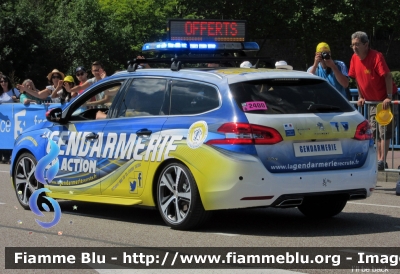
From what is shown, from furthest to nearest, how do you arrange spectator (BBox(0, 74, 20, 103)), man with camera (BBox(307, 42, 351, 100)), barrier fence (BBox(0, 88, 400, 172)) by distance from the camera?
spectator (BBox(0, 74, 20, 103)) < barrier fence (BBox(0, 88, 400, 172)) < man with camera (BBox(307, 42, 351, 100))

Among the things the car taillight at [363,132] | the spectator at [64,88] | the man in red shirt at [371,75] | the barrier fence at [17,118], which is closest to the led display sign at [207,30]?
the spectator at [64,88]

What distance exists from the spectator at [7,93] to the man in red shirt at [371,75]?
28.6 ft

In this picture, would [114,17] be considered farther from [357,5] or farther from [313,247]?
[313,247]

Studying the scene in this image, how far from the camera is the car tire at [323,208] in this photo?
9547 mm

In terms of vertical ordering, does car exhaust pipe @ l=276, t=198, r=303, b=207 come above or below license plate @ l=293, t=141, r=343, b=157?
below

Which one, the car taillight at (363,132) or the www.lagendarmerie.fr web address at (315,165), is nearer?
the www.lagendarmerie.fr web address at (315,165)

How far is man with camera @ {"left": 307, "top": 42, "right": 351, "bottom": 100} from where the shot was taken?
1272 cm

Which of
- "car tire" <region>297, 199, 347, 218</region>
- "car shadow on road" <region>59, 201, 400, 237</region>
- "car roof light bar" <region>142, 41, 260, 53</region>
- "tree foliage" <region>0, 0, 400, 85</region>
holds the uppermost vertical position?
"tree foliage" <region>0, 0, 400, 85</region>

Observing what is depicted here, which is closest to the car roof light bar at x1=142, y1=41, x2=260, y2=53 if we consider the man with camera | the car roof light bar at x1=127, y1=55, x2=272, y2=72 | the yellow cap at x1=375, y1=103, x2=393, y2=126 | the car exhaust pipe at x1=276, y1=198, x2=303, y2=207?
the car roof light bar at x1=127, y1=55, x2=272, y2=72

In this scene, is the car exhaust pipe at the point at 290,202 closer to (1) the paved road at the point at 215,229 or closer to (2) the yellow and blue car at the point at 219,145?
(2) the yellow and blue car at the point at 219,145

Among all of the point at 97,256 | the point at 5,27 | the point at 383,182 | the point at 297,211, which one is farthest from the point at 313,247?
the point at 5,27

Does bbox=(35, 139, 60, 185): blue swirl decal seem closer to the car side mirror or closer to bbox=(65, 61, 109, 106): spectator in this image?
the car side mirror

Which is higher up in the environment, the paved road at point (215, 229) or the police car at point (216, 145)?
the police car at point (216, 145)

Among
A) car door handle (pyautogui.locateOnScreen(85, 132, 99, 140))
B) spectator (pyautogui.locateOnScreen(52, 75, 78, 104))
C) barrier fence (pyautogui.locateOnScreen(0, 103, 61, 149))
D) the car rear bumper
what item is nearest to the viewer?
the car rear bumper
